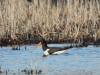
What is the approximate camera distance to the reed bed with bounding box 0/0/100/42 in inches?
539

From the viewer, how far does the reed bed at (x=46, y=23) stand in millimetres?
13695

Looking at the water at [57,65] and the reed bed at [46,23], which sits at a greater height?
the reed bed at [46,23]

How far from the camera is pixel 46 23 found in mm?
13922

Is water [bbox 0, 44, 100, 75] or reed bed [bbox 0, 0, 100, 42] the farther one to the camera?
reed bed [bbox 0, 0, 100, 42]

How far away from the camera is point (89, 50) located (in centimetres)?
1168

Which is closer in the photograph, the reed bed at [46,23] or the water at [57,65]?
the water at [57,65]

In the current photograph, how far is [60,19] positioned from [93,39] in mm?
2165

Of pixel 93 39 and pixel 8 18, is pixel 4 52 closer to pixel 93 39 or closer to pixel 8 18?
pixel 8 18

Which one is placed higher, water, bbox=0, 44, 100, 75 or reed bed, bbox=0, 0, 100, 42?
reed bed, bbox=0, 0, 100, 42

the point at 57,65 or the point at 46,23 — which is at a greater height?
the point at 46,23

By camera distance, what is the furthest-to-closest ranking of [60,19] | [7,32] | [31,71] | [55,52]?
1. [60,19]
2. [7,32]
3. [55,52]
4. [31,71]

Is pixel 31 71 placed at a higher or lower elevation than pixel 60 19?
lower

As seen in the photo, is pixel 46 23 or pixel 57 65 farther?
pixel 46 23

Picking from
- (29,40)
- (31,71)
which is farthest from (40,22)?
(31,71)
